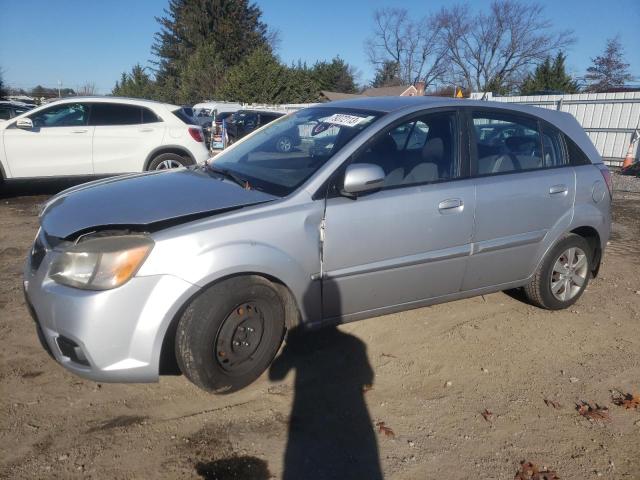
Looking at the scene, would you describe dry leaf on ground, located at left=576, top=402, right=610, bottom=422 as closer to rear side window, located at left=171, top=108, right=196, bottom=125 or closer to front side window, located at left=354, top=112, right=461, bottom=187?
front side window, located at left=354, top=112, right=461, bottom=187

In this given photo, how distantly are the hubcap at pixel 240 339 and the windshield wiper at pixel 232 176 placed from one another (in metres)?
0.82

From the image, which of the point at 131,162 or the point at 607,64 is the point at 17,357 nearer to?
the point at 131,162

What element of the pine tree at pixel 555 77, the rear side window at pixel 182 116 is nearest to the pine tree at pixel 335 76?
the pine tree at pixel 555 77

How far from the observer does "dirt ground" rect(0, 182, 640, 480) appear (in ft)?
7.85

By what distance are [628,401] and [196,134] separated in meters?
7.52

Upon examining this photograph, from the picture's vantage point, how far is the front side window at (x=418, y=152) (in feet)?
10.8

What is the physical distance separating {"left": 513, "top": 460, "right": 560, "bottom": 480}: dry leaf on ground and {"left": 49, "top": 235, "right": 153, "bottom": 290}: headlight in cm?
211

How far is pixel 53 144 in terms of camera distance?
795 centimetres

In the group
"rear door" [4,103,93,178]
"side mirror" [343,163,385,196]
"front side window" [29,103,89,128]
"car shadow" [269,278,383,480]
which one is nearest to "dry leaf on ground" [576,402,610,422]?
"car shadow" [269,278,383,480]

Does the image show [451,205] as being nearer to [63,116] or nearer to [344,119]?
[344,119]

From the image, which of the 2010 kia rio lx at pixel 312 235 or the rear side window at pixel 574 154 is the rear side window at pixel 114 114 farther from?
the rear side window at pixel 574 154

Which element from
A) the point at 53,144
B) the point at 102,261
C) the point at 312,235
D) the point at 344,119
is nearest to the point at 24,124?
the point at 53,144

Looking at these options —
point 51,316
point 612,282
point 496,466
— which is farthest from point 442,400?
point 612,282

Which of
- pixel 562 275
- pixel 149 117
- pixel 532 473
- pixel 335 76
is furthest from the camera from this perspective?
pixel 335 76
